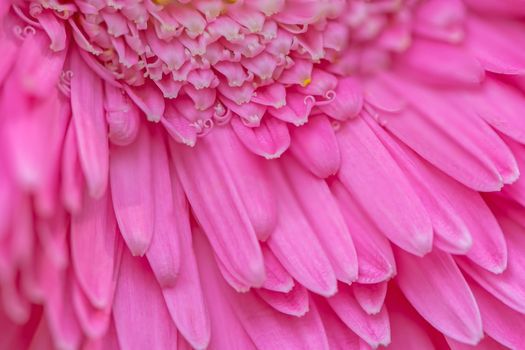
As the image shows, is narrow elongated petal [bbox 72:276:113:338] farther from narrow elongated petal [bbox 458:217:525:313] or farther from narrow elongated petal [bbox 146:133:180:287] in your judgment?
narrow elongated petal [bbox 458:217:525:313]

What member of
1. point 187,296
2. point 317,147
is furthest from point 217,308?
point 317,147

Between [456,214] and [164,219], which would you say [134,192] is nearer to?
[164,219]

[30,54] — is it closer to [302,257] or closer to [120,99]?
[120,99]

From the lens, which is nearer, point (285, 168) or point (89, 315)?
point (89, 315)

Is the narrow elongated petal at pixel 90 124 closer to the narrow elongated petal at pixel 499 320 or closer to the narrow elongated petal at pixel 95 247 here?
the narrow elongated petal at pixel 95 247

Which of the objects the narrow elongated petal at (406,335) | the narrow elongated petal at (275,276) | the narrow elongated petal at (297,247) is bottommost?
the narrow elongated petal at (406,335)

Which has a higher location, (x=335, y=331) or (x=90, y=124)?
(x=90, y=124)

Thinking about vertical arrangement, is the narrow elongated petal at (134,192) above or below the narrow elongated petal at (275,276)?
above

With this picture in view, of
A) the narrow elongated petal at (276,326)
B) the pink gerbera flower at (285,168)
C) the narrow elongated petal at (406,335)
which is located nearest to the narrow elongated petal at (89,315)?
the pink gerbera flower at (285,168)
